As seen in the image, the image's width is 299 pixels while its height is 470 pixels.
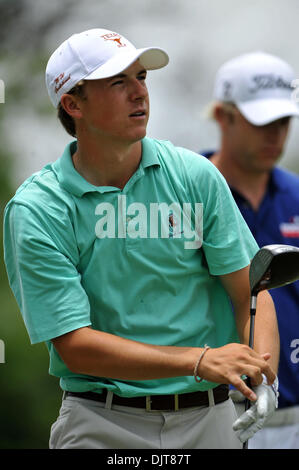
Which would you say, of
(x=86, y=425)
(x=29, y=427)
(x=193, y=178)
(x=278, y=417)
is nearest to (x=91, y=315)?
(x=86, y=425)

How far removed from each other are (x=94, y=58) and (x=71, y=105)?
0.80 feet

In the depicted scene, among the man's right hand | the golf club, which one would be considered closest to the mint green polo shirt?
the golf club

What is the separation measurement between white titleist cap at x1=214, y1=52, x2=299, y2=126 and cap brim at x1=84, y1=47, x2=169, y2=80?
51.6 inches

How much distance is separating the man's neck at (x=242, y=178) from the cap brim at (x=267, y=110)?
248 millimetres

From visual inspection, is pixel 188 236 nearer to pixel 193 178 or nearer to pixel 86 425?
pixel 193 178

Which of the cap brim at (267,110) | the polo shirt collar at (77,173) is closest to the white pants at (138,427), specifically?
the polo shirt collar at (77,173)

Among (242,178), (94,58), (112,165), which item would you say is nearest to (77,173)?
(112,165)

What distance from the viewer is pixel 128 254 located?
3293 millimetres

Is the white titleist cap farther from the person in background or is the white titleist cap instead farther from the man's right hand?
the man's right hand

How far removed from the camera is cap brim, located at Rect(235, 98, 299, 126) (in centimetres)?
463

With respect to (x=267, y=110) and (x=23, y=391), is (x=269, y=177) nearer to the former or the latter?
(x=267, y=110)

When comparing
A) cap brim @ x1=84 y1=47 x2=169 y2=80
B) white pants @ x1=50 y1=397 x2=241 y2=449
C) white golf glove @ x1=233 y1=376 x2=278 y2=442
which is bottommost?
white pants @ x1=50 y1=397 x2=241 y2=449

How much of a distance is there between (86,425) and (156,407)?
0.87 ft
